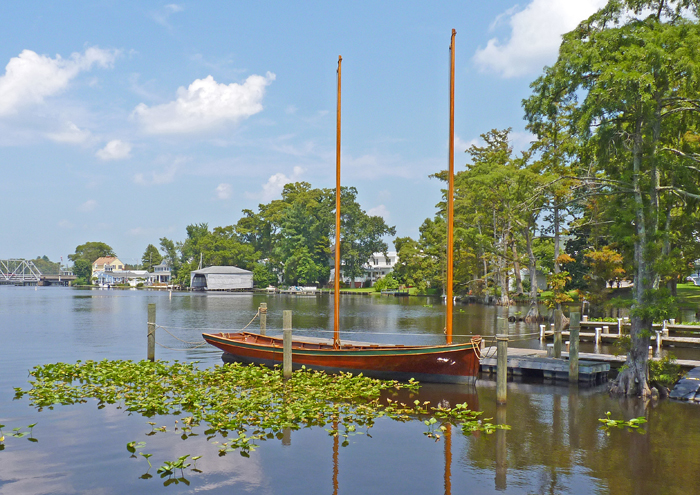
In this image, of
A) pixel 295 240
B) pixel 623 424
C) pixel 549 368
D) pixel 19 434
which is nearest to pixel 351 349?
pixel 549 368

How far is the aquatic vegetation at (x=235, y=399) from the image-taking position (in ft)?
44.8

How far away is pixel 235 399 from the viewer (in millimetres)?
15742

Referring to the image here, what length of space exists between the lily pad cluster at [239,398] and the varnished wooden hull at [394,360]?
0.56 m

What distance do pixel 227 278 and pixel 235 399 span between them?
10115 centimetres

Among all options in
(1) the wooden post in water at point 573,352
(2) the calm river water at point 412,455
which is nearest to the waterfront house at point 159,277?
(2) the calm river water at point 412,455

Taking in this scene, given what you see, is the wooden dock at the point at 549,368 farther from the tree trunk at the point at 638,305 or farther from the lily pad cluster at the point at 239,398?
the lily pad cluster at the point at 239,398

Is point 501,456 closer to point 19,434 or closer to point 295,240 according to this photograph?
point 19,434

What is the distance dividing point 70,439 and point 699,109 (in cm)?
1983

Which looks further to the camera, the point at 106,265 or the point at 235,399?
the point at 106,265

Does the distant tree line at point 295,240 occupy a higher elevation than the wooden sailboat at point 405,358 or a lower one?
higher

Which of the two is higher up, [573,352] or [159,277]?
[573,352]

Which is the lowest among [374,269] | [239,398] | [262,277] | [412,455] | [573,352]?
[412,455]

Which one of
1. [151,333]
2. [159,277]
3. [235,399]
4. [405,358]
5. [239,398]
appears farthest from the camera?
[159,277]

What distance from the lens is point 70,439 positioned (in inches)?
520
